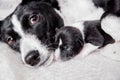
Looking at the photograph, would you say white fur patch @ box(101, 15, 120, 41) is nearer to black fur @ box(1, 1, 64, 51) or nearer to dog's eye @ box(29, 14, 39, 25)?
black fur @ box(1, 1, 64, 51)

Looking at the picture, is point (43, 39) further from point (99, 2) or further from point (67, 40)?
point (99, 2)

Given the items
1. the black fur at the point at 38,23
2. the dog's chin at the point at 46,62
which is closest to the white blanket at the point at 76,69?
the dog's chin at the point at 46,62

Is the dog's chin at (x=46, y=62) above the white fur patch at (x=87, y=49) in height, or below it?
below

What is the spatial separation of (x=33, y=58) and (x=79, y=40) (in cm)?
24

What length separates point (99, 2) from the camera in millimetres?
1597

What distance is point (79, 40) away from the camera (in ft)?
4.80

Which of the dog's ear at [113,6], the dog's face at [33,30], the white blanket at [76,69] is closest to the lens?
the white blanket at [76,69]

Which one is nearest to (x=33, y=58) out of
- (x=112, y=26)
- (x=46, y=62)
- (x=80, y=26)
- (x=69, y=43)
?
(x=46, y=62)

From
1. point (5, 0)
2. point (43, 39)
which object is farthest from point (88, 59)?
point (5, 0)

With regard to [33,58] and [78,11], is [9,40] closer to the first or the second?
[33,58]

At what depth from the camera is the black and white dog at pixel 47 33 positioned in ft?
4.76

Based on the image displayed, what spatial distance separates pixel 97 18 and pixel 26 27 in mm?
391

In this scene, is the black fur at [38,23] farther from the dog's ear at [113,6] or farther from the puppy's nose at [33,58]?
the dog's ear at [113,6]

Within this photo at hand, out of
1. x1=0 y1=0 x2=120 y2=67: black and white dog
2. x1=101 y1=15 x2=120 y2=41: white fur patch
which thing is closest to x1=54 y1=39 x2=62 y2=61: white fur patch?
x1=0 y1=0 x2=120 y2=67: black and white dog
